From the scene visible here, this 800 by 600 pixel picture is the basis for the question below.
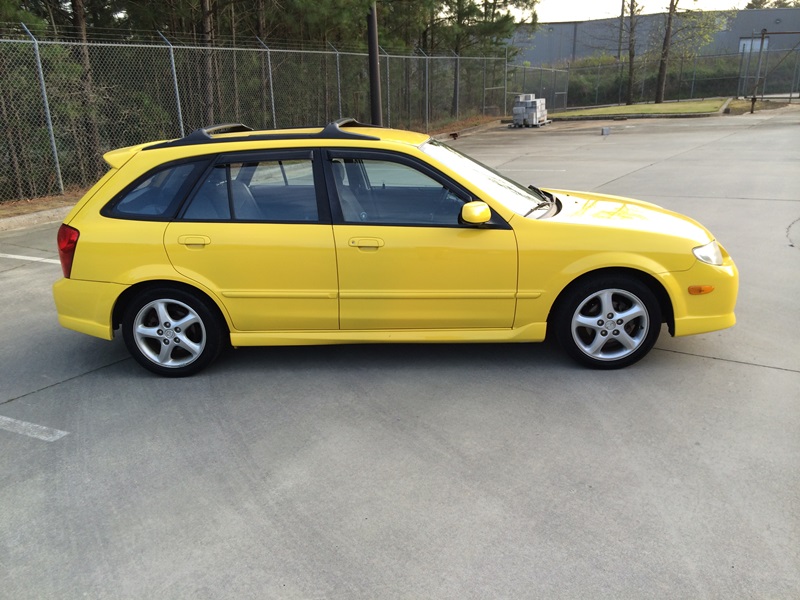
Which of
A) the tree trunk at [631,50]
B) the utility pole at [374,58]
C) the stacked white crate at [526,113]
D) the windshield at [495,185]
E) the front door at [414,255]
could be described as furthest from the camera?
the tree trunk at [631,50]

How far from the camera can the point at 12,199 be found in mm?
11336

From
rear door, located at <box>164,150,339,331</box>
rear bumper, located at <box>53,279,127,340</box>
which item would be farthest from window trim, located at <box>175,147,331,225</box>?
rear bumper, located at <box>53,279,127,340</box>

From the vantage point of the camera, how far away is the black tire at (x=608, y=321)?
4199 millimetres

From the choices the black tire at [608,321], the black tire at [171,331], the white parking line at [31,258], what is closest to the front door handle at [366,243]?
the black tire at [171,331]

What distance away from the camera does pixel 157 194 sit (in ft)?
14.3

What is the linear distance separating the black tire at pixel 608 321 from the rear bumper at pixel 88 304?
2.93 meters

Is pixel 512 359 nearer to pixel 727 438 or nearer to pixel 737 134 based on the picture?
pixel 727 438

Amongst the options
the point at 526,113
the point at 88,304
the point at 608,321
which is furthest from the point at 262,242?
the point at 526,113

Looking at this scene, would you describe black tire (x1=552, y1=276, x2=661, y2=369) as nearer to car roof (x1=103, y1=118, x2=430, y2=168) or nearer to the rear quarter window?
car roof (x1=103, y1=118, x2=430, y2=168)

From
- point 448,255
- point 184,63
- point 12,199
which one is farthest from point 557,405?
point 184,63

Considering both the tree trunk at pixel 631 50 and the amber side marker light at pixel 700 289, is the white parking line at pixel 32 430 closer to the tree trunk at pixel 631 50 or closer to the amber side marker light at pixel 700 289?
the amber side marker light at pixel 700 289

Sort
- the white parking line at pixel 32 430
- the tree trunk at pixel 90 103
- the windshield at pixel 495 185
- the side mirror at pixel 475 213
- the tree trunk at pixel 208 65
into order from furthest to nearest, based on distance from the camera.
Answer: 1. the tree trunk at pixel 208 65
2. the tree trunk at pixel 90 103
3. the windshield at pixel 495 185
4. the side mirror at pixel 475 213
5. the white parking line at pixel 32 430

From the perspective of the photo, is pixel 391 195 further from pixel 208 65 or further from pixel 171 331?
pixel 208 65

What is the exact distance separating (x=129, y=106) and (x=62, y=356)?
31.6 ft
